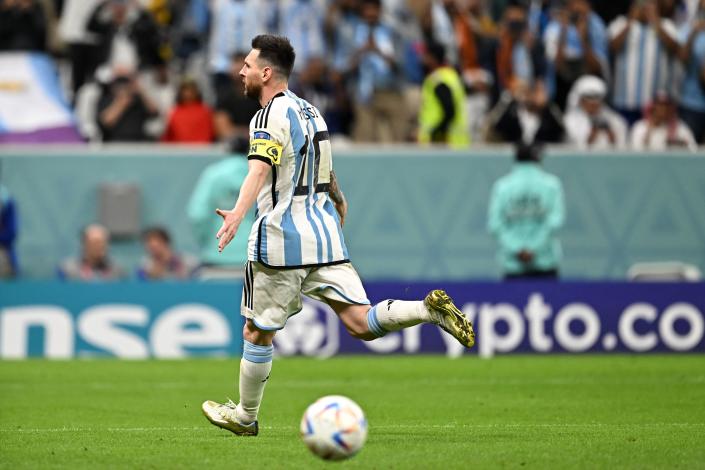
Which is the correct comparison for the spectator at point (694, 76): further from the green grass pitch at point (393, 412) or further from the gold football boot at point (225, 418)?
the gold football boot at point (225, 418)

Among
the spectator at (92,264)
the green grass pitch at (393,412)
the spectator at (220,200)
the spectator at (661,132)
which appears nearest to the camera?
the green grass pitch at (393,412)

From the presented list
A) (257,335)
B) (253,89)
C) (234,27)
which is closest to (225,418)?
(257,335)

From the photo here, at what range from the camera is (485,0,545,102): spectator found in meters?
19.3

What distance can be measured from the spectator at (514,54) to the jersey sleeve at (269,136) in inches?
441

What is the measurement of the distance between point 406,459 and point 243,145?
28.1 feet

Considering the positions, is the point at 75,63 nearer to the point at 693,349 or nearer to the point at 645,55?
the point at 645,55

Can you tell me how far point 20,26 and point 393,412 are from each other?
10852 millimetres

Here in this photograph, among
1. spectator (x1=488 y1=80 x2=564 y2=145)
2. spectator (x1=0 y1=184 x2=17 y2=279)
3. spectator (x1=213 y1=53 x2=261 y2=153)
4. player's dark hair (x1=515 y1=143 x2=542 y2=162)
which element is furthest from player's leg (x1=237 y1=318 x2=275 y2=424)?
spectator (x1=488 y1=80 x2=564 y2=145)

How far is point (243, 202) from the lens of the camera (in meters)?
8.20

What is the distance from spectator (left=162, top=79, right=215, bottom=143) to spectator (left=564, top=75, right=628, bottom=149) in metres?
4.84

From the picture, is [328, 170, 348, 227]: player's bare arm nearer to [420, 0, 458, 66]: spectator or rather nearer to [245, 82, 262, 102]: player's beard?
[245, 82, 262, 102]: player's beard

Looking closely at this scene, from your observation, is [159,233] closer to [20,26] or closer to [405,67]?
[20,26]

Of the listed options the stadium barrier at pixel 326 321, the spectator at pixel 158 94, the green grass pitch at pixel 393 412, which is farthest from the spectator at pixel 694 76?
the spectator at pixel 158 94

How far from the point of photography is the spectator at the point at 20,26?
19516 millimetres
